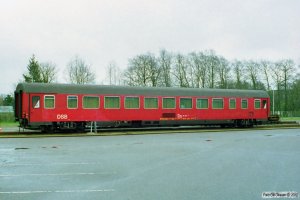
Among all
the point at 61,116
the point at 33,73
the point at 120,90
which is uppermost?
the point at 33,73

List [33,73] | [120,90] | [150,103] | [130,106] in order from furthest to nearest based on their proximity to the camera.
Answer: [33,73] < [150,103] < [130,106] < [120,90]

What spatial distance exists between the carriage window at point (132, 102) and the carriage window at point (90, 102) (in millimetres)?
2259

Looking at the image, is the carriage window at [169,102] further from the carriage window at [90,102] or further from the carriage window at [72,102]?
the carriage window at [72,102]

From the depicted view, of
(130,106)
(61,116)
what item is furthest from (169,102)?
(61,116)

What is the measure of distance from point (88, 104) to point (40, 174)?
17627 mm

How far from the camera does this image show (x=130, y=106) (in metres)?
29.2

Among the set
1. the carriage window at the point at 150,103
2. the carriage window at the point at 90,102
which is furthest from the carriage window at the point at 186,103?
the carriage window at the point at 90,102

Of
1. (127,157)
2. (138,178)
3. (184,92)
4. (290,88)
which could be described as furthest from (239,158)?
(290,88)

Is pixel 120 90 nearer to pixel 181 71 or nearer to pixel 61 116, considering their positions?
pixel 61 116

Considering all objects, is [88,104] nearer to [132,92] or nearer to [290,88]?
[132,92]

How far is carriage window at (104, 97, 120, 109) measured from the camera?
2840 centimetres

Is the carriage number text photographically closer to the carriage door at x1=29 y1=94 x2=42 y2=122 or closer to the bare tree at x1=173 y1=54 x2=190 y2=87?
the carriage door at x1=29 y1=94 x2=42 y2=122

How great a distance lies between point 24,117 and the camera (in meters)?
25.8

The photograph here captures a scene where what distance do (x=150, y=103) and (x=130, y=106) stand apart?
1659 mm
